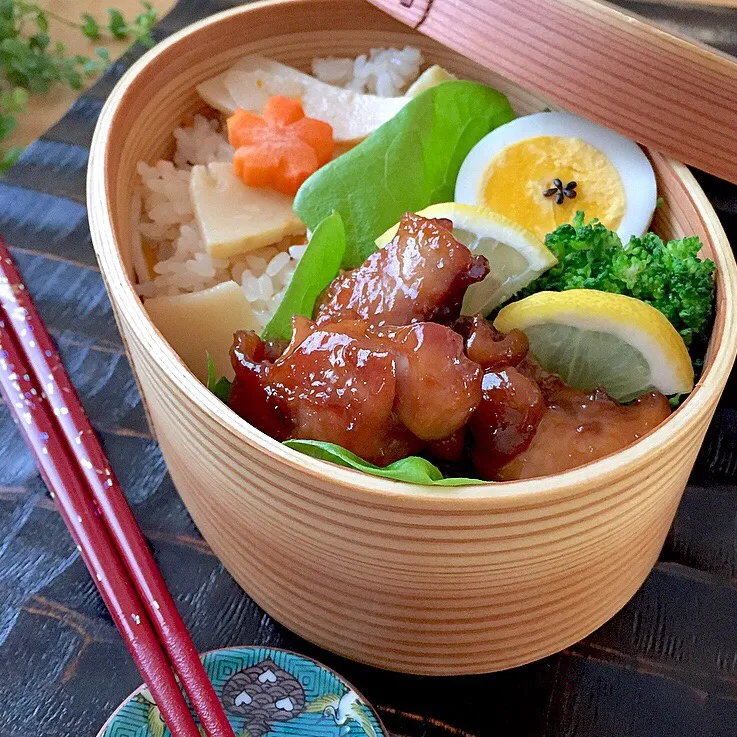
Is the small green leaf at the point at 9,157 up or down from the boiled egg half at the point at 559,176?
down

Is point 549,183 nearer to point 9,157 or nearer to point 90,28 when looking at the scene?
point 9,157

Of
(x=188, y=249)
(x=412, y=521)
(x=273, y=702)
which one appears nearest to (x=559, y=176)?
(x=188, y=249)

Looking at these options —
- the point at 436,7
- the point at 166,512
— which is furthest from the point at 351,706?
the point at 436,7

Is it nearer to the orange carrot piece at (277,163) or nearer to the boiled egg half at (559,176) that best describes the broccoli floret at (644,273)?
the boiled egg half at (559,176)

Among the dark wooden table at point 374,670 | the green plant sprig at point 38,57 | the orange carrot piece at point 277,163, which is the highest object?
the orange carrot piece at point 277,163

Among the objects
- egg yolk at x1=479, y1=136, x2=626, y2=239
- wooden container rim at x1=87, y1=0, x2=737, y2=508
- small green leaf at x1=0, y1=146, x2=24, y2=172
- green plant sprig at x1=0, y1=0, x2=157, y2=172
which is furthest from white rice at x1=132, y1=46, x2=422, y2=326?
green plant sprig at x1=0, y1=0, x2=157, y2=172

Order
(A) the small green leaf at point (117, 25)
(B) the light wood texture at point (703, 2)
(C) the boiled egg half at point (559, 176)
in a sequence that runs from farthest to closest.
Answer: (A) the small green leaf at point (117, 25) → (B) the light wood texture at point (703, 2) → (C) the boiled egg half at point (559, 176)

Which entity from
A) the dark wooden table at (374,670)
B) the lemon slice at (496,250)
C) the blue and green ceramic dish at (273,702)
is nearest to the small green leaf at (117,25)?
the dark wooden table at (374,670)

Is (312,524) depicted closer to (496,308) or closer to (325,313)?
(325,313)
